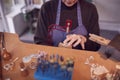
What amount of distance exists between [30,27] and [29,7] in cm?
21

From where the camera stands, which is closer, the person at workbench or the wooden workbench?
the wooden workbench

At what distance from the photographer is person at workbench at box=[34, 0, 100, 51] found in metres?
1.00

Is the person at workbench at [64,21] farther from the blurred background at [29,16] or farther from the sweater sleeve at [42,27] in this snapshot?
the blurred background at [29,16]

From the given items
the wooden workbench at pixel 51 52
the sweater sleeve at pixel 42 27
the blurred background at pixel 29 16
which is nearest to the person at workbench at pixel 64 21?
the sweater sleeve at pixel 42 27

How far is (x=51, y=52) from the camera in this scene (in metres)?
0.77

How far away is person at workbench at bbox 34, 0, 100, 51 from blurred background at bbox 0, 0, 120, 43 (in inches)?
33.4

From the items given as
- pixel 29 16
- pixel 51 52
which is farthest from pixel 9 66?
pixel 29 16

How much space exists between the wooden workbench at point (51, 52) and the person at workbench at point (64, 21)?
196 mm

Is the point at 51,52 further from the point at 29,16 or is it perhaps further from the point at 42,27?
the point at 29,16

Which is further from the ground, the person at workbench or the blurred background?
the person at workbench

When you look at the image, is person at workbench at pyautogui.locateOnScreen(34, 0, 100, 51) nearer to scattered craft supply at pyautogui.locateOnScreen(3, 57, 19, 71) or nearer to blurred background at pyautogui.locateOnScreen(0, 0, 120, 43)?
scattered craft supply at pyautogui.locateOnScreen(3, 57, 19, 71)

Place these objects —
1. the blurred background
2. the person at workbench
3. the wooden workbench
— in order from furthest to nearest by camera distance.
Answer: the blurred background → the person at workbench → the wooden workbench

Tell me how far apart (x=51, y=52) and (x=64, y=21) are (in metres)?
0.31


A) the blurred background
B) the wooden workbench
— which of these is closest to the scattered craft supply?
the wooden workbench
